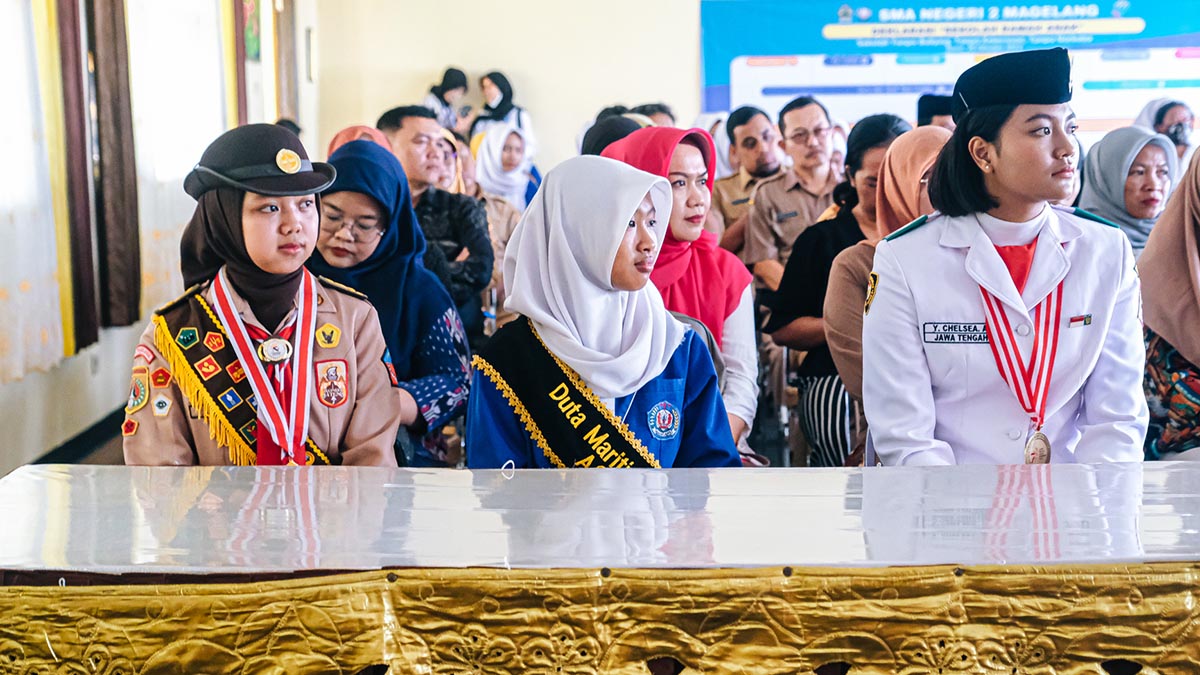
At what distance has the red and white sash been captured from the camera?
2111 millimetres

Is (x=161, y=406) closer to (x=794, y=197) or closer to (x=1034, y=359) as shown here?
(x=1034, y=359)

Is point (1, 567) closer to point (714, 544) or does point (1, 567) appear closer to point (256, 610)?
point (256, 610)

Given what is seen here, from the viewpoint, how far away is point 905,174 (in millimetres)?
2973

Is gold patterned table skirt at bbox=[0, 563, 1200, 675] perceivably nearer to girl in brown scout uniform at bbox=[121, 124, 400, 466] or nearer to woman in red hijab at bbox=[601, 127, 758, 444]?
girl in brown scout uniform at bbox=[121, 124, 400, 466]

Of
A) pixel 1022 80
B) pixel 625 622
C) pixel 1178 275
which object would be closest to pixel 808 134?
pixel 1178 275

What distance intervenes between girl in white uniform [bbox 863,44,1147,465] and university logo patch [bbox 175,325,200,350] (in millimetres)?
1274

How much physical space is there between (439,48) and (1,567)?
408 inches

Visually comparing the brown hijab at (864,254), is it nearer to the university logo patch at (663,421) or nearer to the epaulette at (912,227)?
the epaulette at (912,227)

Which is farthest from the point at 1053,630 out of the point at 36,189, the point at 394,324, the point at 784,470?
the point at 36,189

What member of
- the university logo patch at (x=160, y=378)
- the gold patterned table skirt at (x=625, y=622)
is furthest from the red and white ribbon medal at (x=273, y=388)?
the gold patterned table skirt at (x=625, y=622)

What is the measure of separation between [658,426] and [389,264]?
1156mm

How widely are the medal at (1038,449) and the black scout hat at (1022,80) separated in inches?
24.1

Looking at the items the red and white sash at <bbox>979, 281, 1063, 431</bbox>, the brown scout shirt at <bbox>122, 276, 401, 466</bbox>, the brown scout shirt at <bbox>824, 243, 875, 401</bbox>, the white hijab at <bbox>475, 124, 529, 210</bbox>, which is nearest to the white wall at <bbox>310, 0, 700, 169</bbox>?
the white hijab at <bbox>475, 124, 529, 210</bbox>

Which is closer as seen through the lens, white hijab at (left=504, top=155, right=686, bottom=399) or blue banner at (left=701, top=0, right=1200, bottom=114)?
white hijab at (left=504, top=155, right=686, bottom=399)
